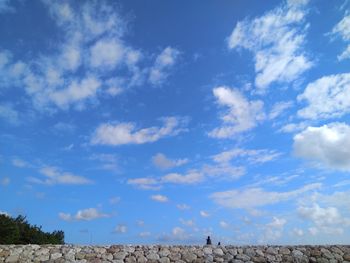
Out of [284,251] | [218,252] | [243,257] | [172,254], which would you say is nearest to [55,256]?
[172,254]

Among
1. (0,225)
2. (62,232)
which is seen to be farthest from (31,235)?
(62,232)

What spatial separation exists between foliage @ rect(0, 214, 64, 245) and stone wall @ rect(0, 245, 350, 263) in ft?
71.0

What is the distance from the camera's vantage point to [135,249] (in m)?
14.6

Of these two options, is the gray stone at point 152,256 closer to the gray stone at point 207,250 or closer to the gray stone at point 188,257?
the gray stone at point 188,257

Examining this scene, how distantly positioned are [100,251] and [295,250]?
7306mm

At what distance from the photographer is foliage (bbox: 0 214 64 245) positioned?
34.8m

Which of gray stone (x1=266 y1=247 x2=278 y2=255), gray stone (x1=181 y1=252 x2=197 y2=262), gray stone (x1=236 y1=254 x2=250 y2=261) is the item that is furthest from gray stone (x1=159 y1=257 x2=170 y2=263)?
gray stone (x1=266 y1=247 x2=278 y2=255)

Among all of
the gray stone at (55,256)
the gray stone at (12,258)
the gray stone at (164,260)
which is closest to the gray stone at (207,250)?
the gray stone at (164,260)

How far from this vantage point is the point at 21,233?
1556 inches

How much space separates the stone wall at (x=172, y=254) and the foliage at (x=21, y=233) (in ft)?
71.0

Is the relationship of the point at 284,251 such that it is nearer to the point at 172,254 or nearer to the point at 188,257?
the point at 188,257

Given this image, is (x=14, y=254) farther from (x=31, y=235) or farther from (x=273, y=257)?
(x=31, y=235)

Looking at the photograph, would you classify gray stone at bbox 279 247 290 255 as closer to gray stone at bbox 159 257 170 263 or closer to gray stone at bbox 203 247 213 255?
gray stone at bbox 203 247 213 255

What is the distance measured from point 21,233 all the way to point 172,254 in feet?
98.3
